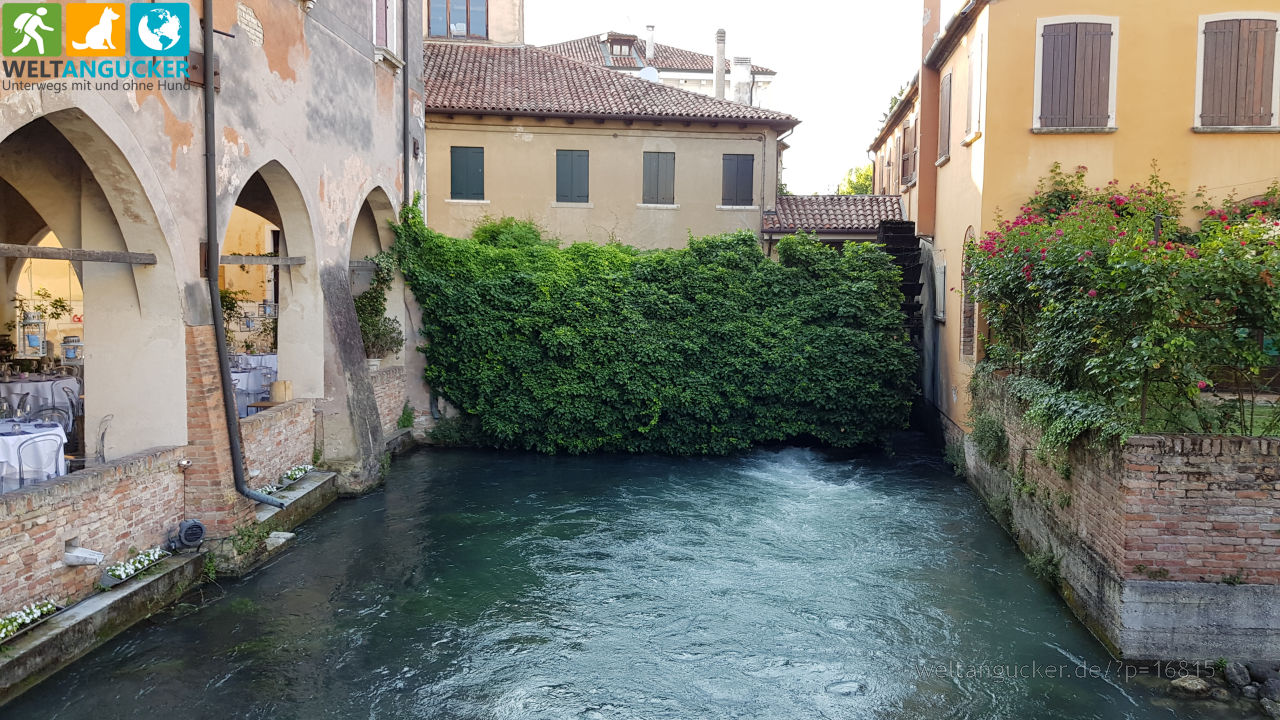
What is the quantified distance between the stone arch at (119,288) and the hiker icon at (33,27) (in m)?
1.10

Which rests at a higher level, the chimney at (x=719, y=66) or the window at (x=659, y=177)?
the chimney at (x=719, y=66)

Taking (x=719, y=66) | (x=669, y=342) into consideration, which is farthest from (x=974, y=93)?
(x=719, y=66)

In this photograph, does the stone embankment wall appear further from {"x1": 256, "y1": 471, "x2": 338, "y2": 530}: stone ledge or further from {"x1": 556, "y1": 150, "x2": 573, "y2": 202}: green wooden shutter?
{"x1": 556, "y1": 150, "x2": 573, "y2": 202}: green wooden shutter

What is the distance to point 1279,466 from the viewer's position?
6.23 meters

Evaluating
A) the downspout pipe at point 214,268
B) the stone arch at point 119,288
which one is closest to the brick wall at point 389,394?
the downspout pipe at point 214,268

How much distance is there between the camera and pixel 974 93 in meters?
12.7

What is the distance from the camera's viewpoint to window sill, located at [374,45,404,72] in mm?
13156

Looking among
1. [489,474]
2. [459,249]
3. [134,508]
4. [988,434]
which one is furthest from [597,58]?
[134,508]

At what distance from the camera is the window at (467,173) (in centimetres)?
1958

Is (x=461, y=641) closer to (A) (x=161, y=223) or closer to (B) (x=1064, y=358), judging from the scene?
(A) (x=161, y=223)

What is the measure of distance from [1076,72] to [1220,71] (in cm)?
182

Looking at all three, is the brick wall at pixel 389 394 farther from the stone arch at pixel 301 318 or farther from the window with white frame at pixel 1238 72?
→ the window with white frame at pixel 1238 72

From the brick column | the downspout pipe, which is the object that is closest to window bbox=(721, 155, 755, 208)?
the downspout pipe

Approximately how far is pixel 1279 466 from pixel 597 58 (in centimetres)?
3138
